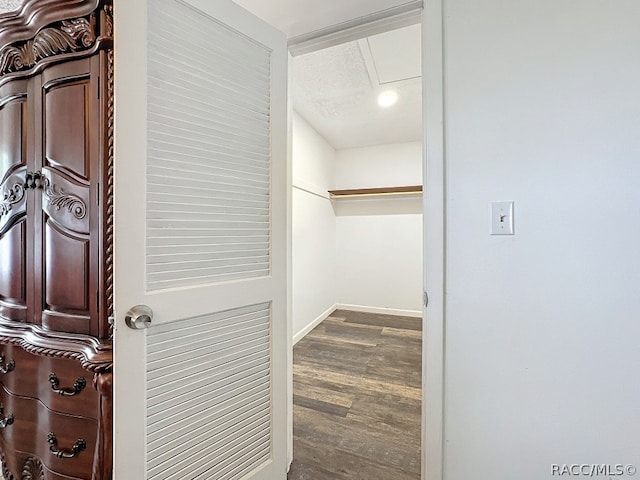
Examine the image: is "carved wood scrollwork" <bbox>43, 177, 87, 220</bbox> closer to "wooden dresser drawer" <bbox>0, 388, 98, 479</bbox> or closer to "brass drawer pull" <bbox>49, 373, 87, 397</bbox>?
"brass drawer pull" <bbox>49, 373, 87, 397</bbox>

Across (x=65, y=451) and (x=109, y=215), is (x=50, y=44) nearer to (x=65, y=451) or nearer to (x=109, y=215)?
(x=109, y=215)

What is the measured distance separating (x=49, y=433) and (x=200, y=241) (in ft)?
3.26

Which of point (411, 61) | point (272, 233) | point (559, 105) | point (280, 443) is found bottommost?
point (280, 443)

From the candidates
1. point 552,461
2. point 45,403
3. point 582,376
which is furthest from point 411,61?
point 45,403

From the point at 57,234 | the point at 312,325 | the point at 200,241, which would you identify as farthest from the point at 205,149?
the point at 312,325

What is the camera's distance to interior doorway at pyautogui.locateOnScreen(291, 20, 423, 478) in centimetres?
244

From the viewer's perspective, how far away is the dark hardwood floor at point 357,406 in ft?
4.85

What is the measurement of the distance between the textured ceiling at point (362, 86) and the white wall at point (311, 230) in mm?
329

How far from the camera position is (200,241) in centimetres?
108

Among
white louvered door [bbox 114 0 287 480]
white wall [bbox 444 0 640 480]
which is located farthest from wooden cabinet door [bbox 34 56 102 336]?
white wall [bbox 444 0 640 480]

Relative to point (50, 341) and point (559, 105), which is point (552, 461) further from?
point (50, 341)

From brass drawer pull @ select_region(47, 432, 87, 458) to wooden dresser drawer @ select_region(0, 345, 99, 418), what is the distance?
0.11m

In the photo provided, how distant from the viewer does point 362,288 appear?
14.6ft

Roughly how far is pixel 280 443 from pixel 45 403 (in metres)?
0.99
